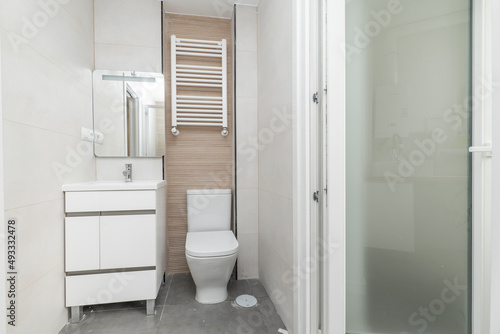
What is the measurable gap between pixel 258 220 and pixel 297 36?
149 cm

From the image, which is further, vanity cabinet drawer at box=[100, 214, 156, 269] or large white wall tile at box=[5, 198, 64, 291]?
vanity cabinet drawer at box=[100, 214, 156, 269]

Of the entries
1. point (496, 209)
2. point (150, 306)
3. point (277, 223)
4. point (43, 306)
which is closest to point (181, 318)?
point (150, 306)

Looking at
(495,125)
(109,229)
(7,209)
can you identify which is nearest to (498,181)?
(495,125)

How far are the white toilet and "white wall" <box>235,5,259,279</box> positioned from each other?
0.16 meters

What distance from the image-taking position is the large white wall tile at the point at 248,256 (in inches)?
91.3

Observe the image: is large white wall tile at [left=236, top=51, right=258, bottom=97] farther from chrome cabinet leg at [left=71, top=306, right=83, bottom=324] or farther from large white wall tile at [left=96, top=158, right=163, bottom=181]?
chrome cabinet leg at [left=71, top=306, right=83, bottom=324]

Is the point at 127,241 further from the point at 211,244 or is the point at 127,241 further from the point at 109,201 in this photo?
the point at 211,244

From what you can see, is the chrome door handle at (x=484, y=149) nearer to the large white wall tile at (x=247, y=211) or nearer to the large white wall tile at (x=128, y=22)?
the large white wall tile at (x=247, y=211)

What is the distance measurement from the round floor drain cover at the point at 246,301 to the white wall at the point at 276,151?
0.13 metres

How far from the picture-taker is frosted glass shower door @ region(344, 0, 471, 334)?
1.01 m

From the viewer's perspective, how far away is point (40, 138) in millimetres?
1416

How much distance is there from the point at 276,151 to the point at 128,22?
1.67 meters

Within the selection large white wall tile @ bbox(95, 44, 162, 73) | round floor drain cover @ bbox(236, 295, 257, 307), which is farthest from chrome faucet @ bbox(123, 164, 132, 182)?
round floor drain cover @ bbox(236, 295, 257, 307)

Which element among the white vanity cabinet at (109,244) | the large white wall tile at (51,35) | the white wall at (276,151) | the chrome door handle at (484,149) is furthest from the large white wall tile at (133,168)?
the chrome door handle at (484,149)
